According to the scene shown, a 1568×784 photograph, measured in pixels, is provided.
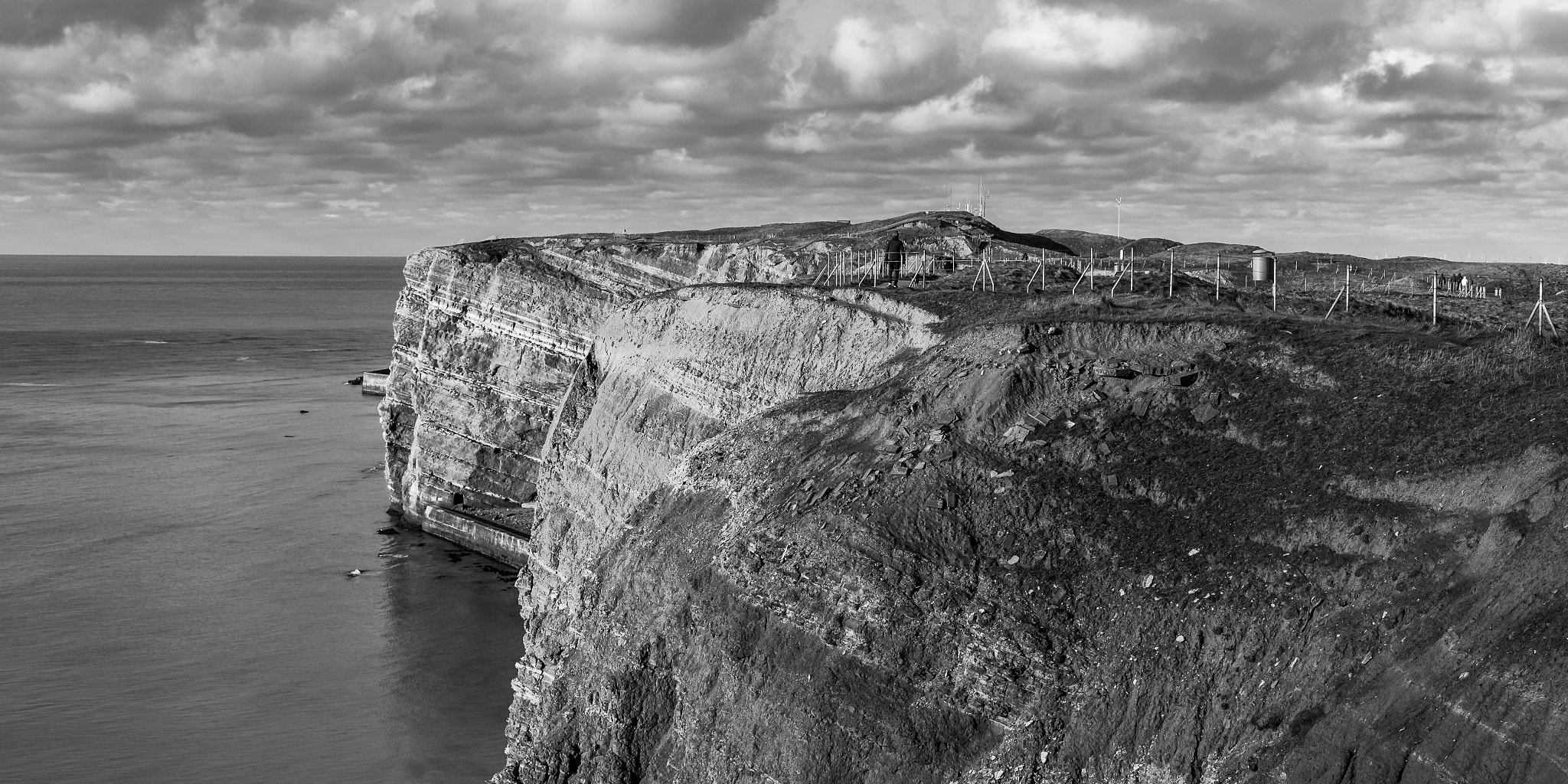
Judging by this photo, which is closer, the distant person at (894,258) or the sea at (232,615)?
the sea at (232,615)

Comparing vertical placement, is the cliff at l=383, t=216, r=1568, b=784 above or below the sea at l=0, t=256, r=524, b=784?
above

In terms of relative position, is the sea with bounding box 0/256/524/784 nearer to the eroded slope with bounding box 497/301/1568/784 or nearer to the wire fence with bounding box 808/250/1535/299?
the eroded slope with bounding box 497/301/1568/784

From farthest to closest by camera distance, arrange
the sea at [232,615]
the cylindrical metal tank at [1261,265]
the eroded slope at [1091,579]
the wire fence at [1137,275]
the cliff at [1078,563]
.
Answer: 1. the wire fence at [1137,275]
2. the cylindrical metal tank at [1261,265]
3. the sea at [232,615]
4. the cliff at [1078,563]
5. the eroded slope at [1091,579]

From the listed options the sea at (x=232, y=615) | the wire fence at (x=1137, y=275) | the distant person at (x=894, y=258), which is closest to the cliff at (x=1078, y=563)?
the sea at (x=232, y=615)

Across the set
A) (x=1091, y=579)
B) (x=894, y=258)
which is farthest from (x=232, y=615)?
(x=1091, y=579)

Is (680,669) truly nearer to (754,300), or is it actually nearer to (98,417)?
(754,300)

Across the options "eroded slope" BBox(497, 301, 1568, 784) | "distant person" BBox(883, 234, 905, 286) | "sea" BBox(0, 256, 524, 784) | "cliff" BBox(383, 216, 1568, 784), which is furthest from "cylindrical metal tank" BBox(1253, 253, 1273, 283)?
"sea" BBox(0, 256, 524, 784)

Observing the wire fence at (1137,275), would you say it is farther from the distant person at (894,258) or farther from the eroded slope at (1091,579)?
the eroded slope at (1091,579)

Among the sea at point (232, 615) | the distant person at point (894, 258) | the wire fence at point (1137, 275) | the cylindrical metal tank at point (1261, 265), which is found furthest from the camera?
the distant person at point (894, 258)
